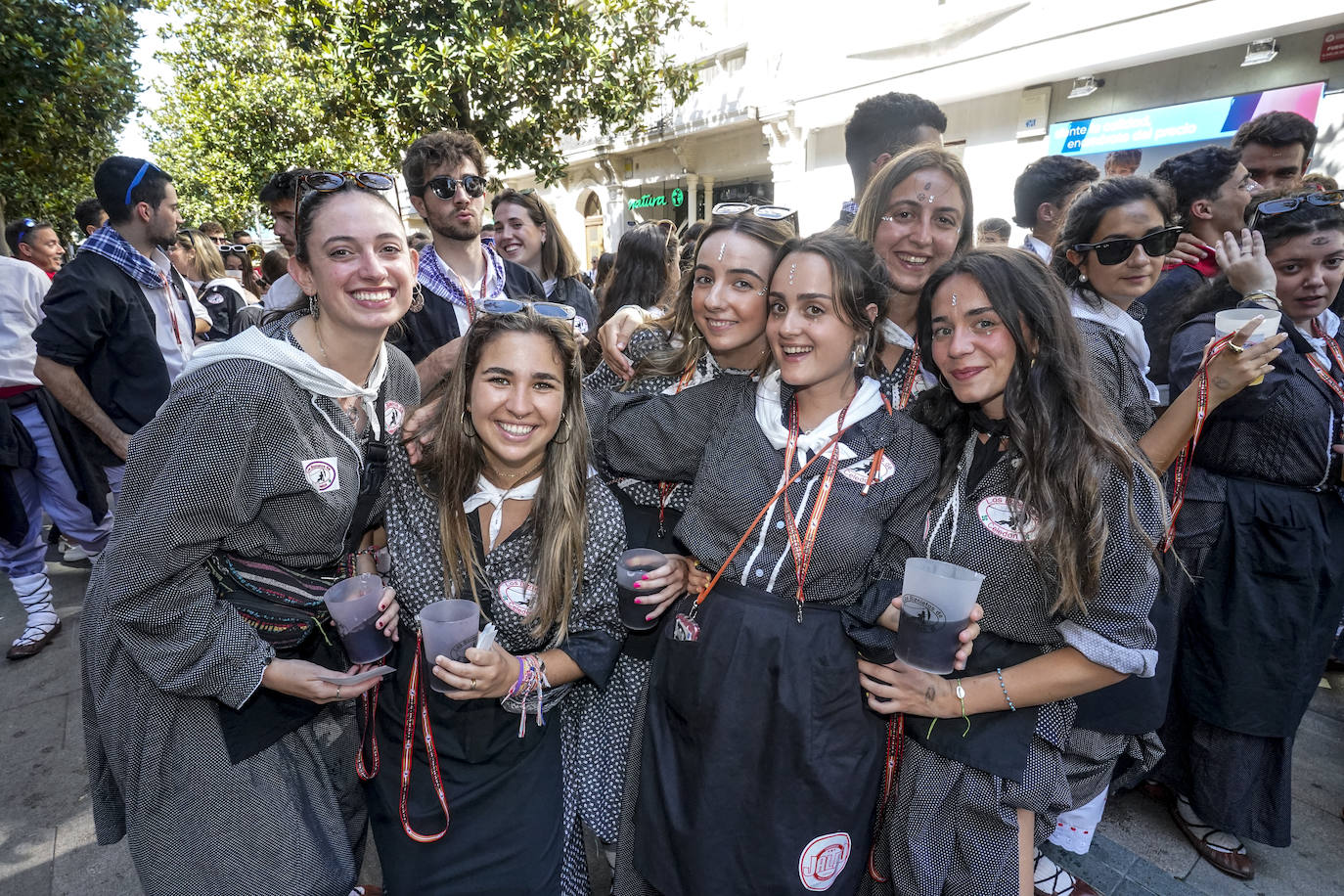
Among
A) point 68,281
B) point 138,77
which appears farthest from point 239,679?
point 138,77

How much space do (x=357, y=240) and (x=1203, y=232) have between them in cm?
414

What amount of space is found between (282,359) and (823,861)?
2.05 m

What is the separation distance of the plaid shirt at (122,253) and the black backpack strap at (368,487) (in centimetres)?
301

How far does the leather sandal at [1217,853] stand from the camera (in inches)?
109

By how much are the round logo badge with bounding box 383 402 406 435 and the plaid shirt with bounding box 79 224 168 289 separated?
289 cm

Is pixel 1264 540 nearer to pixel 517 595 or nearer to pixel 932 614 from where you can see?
pixel 932 614

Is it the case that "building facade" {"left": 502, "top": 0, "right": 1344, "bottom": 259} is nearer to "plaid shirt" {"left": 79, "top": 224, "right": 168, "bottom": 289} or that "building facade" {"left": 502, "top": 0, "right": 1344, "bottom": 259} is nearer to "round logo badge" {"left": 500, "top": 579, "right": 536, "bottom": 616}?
"round logo badge" {"left": 500, "top": 579, "right": 536, "bottom": 616}

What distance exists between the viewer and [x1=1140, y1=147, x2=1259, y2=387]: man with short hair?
10.9ft

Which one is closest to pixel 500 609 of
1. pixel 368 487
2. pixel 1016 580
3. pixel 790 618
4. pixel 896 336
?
pixel 368 487

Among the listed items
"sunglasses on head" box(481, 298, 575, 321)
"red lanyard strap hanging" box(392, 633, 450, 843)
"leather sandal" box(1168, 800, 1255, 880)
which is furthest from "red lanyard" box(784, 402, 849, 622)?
"leather sandal" box(1168, 800, 1255, 880)

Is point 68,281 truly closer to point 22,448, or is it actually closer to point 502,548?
point 22,448

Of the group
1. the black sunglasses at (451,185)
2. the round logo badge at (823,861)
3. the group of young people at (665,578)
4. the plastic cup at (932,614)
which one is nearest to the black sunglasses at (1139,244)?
the group of young people at (665,578)

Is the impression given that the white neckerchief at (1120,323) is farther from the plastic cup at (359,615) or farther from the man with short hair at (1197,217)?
the plastic cup at (359,615)

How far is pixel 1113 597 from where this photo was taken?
178 cm
